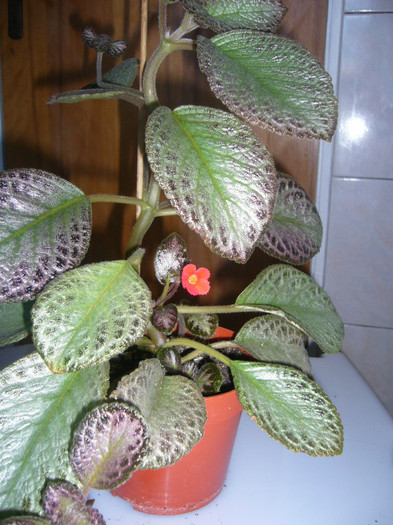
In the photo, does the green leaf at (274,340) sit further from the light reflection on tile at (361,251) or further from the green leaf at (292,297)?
the light reflection on tile at (361,251)

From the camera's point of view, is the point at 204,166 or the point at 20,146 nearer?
the point at 204,166

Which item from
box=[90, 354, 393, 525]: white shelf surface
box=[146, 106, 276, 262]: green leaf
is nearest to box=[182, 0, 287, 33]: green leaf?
box=[146, 106, 276, 262]: green leaf

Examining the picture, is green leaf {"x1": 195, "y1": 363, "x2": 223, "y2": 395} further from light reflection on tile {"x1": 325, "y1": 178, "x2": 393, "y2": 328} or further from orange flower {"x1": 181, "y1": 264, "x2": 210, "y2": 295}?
light reflection on tile {"x1": 325, "y1": 178, "x2": 393, "y2": 328}

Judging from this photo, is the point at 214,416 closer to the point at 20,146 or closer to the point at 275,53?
the point at 275,53

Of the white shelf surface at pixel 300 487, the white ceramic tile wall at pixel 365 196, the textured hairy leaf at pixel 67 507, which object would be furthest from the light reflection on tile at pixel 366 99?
the textured hairy leaf at pixel 67 507

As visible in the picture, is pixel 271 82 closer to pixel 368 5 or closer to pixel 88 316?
pixel 88 316

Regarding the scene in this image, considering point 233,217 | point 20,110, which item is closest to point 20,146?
point 20,110

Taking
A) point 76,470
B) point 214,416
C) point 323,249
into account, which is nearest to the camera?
point 76,470

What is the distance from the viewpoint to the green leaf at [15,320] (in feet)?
1.52

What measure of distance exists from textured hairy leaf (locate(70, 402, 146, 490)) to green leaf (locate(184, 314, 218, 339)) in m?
0.18

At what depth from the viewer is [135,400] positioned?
37 centimetres

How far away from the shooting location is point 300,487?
0.56 m

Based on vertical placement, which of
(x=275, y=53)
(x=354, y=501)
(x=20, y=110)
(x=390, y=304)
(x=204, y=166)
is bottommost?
(x=354, y=501)

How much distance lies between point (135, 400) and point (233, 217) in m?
0.17
